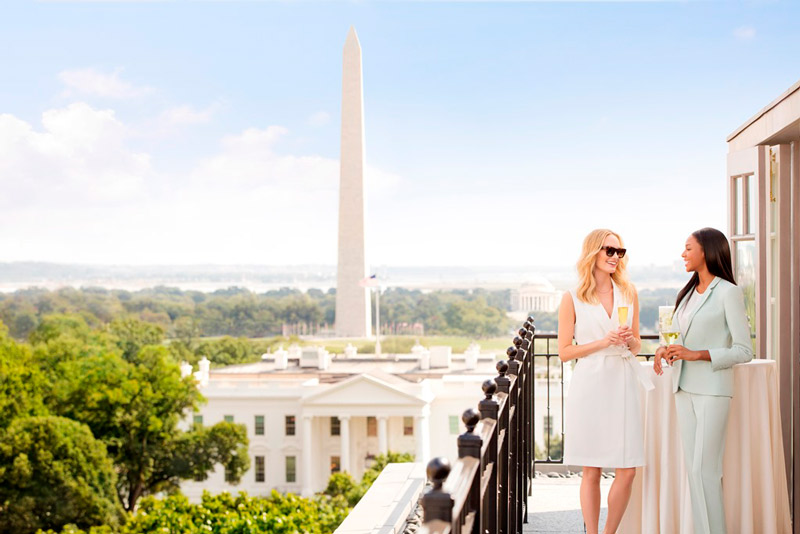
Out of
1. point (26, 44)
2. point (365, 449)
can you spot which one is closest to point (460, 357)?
point (365, 449)

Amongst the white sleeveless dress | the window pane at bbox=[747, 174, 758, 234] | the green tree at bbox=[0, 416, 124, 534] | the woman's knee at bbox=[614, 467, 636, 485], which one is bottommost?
the green tree at bbox=[0, 416, 124, 534]

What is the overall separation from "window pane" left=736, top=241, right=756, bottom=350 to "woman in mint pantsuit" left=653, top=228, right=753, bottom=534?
1137mm

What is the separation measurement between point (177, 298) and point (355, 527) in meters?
72.1

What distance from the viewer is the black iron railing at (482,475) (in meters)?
1.55

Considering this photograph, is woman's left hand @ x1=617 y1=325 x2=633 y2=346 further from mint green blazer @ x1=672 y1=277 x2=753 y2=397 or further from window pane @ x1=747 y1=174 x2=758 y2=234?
window pane @ x1=747 y1=174 x2=758 y2=234

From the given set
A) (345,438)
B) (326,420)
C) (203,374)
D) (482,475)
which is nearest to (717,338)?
(482,475)

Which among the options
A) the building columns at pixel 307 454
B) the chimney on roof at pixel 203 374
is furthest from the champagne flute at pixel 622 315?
the chimney on roof at pixel 203 374

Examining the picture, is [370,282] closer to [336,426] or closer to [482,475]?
[336,426]

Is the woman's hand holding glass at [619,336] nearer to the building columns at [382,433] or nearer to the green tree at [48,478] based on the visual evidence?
the green tree at [48,478]

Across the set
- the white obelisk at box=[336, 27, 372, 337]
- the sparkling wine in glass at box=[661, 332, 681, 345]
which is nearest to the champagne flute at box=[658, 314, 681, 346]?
the sparkling wine in glass at box=[661, 332, 681, 345]

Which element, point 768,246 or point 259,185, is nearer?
point 768,246

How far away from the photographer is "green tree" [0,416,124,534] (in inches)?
1150

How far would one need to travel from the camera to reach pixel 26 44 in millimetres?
75812

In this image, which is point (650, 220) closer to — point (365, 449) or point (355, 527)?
point (365, 449)
